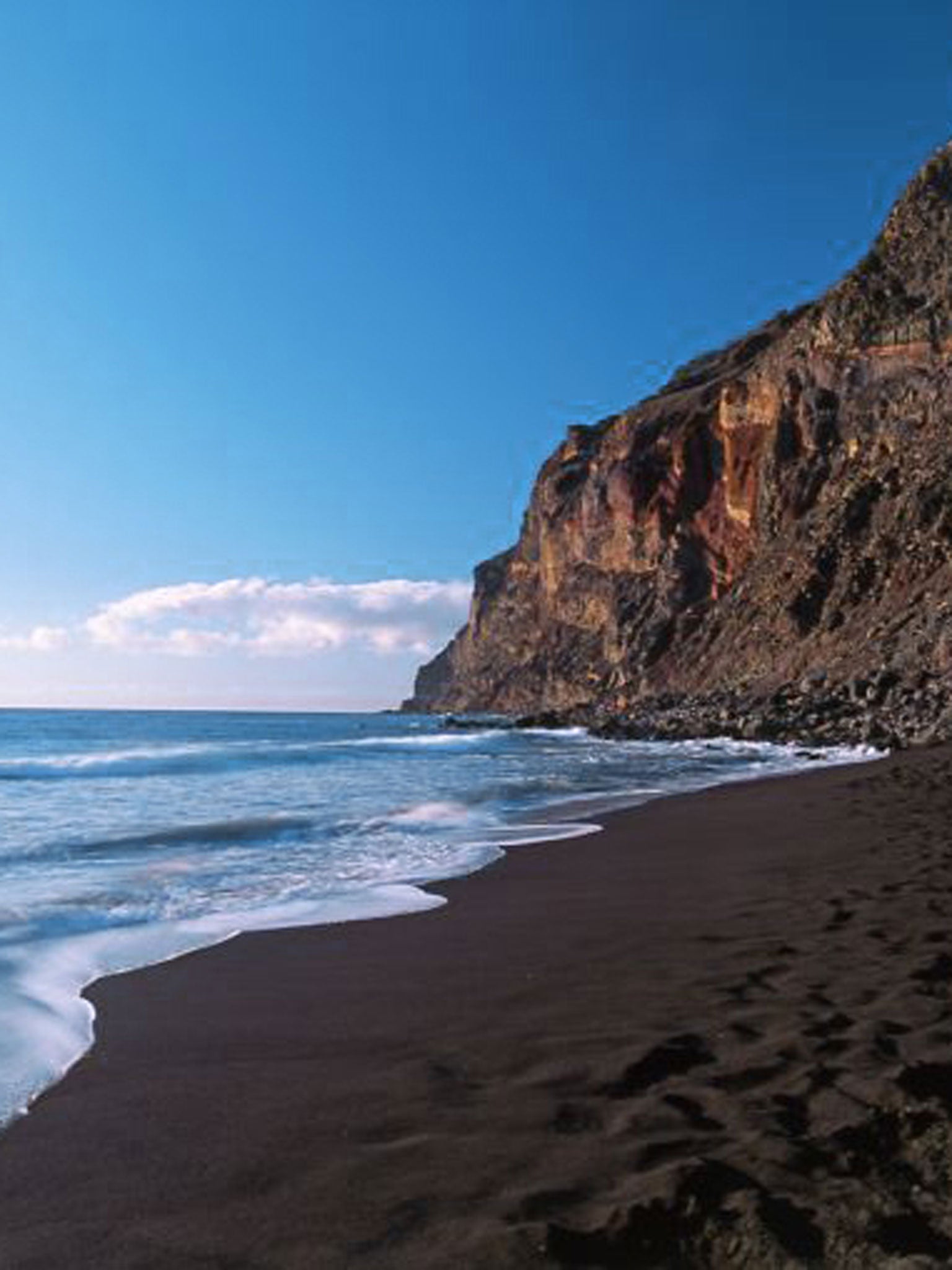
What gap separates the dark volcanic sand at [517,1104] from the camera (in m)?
2.24

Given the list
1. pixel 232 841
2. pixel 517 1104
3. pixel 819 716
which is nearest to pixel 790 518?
pixel 819 716

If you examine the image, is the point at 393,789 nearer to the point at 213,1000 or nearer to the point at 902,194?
the point at 213,1000

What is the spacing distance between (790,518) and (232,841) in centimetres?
4428

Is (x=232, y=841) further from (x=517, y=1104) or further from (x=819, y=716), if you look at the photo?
(x=819, y=716)

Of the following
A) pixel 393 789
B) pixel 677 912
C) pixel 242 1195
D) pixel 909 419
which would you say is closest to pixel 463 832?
pixel 677 912

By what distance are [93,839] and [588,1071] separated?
9.44 metres

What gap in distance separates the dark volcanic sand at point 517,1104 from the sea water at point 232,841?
449mm

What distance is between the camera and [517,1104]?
3.02 metres

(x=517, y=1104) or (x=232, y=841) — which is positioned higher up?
(x=517, y=1104)

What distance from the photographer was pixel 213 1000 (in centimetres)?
454

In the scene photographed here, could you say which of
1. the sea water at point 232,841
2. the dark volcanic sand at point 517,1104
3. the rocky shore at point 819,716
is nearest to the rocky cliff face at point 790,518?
the rocky shore at point 819,716

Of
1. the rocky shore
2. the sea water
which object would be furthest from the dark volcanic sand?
the rocky shore

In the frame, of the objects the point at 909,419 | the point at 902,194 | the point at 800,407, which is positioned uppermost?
the point at 902,194

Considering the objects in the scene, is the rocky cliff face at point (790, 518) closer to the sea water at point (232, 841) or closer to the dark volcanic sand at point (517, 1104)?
the sea water at point (232, 841)
